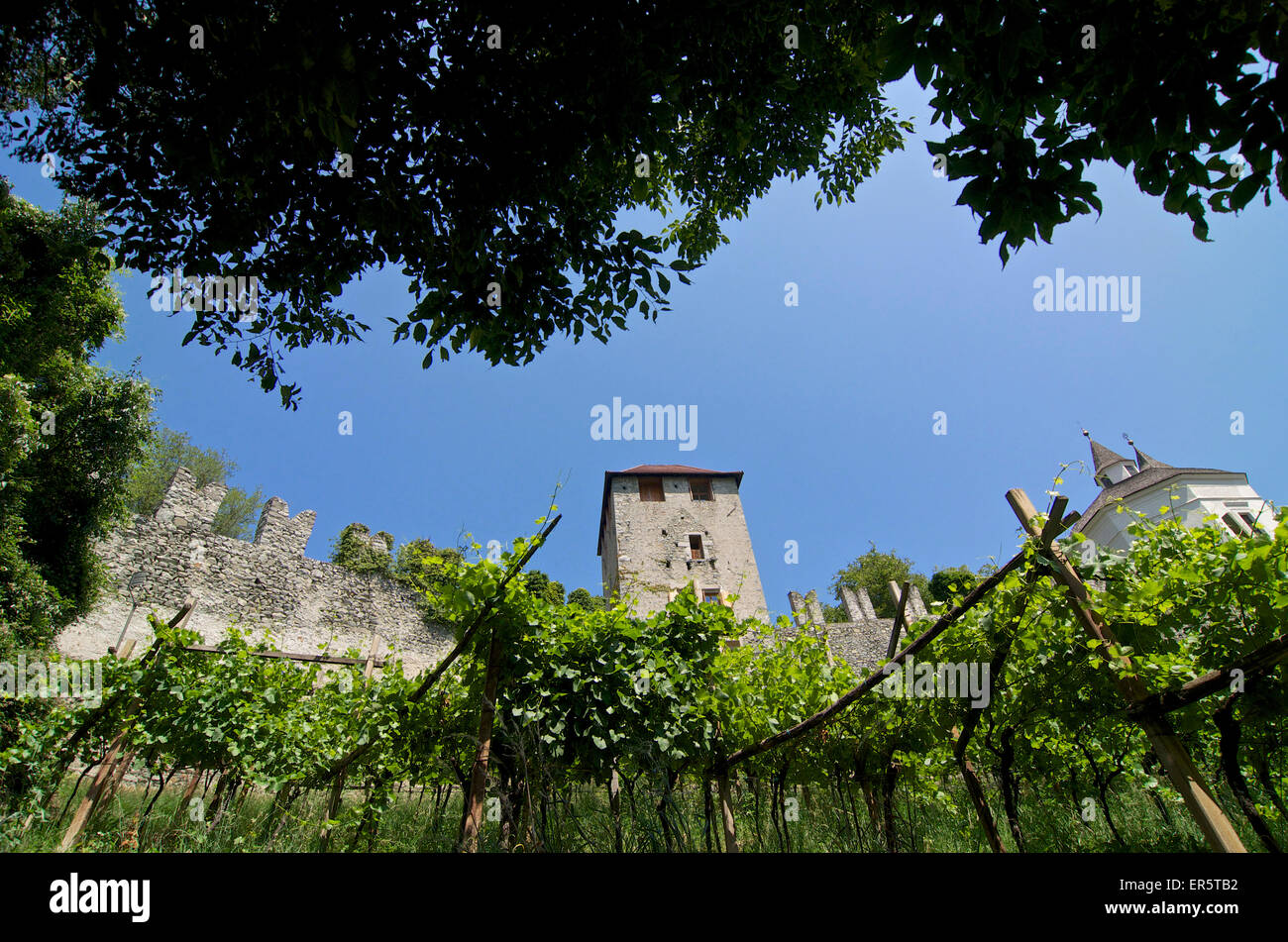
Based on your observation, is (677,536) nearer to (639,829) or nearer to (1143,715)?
(639,829)

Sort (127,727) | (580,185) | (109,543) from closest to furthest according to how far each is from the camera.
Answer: (580,185), (127,727), (109,543)

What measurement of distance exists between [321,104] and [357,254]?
126cm

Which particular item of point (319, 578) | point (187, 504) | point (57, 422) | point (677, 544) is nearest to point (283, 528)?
point (319, 578)

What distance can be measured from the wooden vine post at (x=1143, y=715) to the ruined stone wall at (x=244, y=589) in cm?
1204

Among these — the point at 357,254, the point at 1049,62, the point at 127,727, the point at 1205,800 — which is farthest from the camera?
the point at 127,727

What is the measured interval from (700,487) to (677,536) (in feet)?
9.19

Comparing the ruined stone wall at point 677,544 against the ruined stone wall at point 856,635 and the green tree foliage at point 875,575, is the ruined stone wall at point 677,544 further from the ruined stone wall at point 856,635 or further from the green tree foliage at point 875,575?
the green tree foliage at point 875,575

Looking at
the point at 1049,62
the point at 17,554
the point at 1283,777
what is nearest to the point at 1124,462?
the point at 1283,777

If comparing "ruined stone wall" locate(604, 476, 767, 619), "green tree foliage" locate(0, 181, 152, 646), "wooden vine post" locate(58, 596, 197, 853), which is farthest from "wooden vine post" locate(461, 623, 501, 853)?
"ruined stone wall" locate(604, 476, 767, 619)

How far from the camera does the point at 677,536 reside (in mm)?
21547

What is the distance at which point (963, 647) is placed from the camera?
13.9 ft

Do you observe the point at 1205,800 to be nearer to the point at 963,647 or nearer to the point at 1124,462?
the point at 963,647

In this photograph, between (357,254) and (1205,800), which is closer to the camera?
(1205,800)
